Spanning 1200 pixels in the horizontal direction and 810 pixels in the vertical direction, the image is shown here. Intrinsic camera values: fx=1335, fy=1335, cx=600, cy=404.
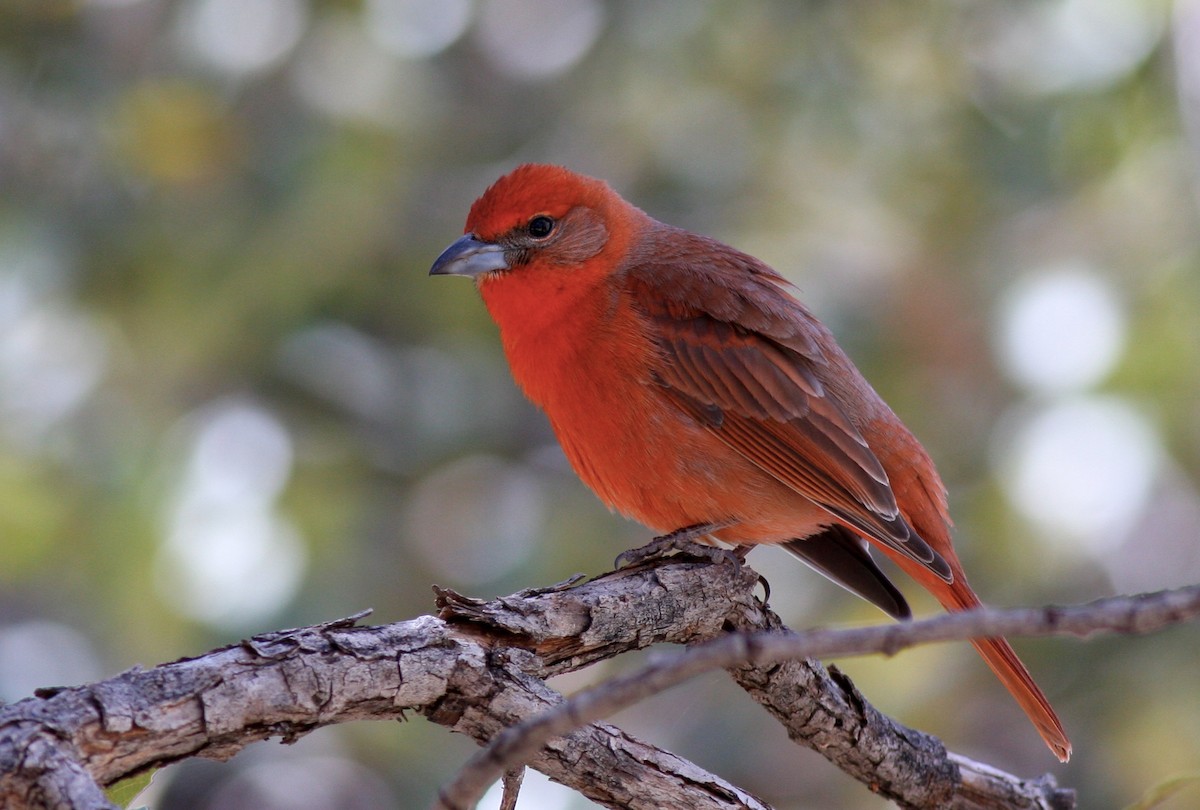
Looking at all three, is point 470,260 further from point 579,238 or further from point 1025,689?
point 1025,689

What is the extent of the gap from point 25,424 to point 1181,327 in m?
5.37

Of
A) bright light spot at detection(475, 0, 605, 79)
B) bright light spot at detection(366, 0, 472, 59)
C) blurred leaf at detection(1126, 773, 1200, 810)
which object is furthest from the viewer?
bright light spot at detection(475, 0, 605, 79)

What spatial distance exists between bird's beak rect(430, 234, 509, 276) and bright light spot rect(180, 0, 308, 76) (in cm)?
310

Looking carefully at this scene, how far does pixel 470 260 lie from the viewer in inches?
177

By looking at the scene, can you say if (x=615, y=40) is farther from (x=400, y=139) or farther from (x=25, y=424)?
(x=25, y=424)

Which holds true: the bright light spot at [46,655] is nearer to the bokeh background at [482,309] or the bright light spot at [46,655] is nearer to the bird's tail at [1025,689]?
the bokeh background at [482,309]

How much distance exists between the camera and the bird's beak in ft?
14.6

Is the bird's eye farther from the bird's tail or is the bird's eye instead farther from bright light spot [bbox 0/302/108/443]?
bright light spot [bbox 0/302/108/443]

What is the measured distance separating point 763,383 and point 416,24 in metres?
4.01

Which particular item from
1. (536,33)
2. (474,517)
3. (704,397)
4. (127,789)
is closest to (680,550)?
(704,397)

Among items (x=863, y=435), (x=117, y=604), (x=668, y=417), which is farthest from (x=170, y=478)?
(x=863, y=435)

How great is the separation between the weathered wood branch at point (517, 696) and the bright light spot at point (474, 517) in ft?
9.91

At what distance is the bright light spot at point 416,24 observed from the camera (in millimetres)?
7352

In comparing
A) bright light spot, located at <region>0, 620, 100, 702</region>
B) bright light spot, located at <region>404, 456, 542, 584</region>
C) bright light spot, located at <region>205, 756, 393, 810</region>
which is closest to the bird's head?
bright light spot, located at <region>404, 456, 542, 584</region>
